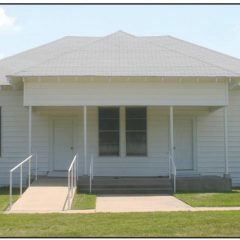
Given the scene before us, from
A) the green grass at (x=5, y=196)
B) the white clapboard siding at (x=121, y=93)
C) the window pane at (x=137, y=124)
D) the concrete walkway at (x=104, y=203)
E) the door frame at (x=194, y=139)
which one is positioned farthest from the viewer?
the door frame at (x=194, y=139)

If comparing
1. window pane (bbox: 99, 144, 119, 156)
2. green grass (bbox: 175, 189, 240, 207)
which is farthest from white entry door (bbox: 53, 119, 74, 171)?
green grass (bbox: 175, 189, 240, 207)

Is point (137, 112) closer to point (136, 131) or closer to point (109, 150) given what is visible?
point (136, 131)

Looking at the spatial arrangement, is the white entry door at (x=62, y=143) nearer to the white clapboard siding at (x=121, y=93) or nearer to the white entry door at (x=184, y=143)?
the white clapboard siding at (x=121, y=93)

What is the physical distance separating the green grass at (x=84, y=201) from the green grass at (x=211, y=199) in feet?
8.59

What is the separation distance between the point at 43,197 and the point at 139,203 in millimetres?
2715

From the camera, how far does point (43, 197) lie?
47.5 feet

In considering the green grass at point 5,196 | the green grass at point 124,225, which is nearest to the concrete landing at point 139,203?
the green grass at point 124,225

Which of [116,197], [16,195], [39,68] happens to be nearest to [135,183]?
[116,197]

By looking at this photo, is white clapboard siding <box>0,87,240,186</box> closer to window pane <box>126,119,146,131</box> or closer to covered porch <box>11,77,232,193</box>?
covered porch <box>11,77,232,193</box>

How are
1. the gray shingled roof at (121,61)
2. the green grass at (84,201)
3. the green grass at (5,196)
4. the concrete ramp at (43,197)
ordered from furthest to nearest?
the gray shingled roof at (121,61) → the green grass at (5,196) → the green grass at (84,201) → the concrete ramp at (43,197)

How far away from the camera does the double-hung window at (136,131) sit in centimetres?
1961

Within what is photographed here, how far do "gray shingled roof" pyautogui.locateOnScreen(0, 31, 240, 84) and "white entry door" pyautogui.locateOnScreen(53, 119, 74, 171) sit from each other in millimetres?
2573

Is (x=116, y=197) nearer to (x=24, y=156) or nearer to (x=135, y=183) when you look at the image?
(x=135, y=183)

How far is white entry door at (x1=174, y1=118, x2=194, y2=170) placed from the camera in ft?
65.4
